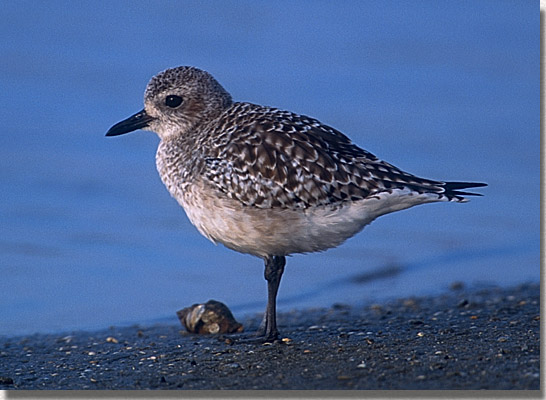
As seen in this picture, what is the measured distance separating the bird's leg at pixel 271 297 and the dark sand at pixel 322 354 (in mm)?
171

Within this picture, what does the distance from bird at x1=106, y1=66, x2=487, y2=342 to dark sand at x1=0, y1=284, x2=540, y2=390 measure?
62cm

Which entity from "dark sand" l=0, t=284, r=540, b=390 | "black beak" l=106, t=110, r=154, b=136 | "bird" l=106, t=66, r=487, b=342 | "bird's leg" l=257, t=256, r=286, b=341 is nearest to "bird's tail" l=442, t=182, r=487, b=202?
"bird" l=106, t=66, r=487, b=342

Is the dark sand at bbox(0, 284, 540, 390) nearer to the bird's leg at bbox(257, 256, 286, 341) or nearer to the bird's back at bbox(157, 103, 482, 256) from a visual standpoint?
the bird's leg at bbox(257, 256, 286, 341)

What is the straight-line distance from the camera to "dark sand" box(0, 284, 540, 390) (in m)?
5.84

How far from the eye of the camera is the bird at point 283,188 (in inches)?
271

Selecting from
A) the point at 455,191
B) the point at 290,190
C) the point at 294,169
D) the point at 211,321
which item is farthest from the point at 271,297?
the point at 455,191

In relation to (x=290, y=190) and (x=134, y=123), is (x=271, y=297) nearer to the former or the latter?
(x=290, y=190)

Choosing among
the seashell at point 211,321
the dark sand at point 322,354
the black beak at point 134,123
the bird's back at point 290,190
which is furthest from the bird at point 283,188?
the black beak at point 134,123

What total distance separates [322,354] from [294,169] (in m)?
1.34

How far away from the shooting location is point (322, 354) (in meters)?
6.54

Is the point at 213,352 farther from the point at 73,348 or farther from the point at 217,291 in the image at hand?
the point at 217,291

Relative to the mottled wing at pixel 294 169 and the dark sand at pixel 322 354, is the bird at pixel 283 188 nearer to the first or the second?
the mottled wing at pixel 294 169

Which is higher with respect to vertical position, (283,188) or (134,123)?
(134,123)

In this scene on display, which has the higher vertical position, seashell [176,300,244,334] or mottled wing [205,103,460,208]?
mottled wing [205,103,460,208]
